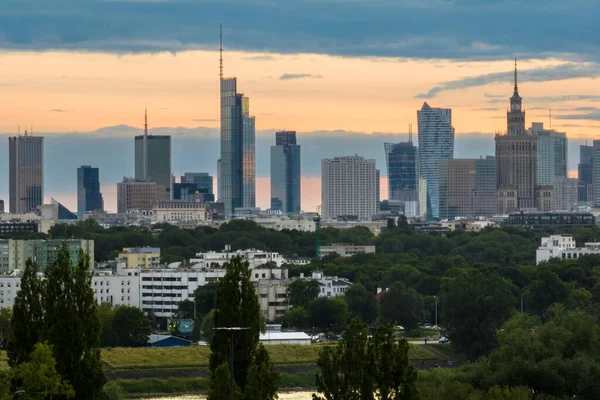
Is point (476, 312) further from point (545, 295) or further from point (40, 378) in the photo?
point (40, 378)

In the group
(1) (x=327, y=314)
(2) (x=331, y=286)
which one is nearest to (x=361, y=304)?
(1) (x=327, y=314)

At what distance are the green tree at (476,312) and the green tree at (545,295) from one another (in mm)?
7921

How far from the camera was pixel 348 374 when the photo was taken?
51375 millimetres

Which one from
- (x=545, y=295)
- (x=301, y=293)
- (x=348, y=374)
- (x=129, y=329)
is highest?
(x=348, y=374)

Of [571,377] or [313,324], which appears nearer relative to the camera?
[571,377]

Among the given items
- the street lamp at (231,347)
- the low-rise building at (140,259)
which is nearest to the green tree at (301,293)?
the low-rise building at (140,259)

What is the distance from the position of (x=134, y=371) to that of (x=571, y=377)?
29.8 meters

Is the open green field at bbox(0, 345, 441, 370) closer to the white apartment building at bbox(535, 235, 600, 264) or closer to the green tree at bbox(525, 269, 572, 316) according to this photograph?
the green tree at bbox(525, 269, 572, 316)

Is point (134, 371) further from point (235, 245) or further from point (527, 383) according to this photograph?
point (235, 245)

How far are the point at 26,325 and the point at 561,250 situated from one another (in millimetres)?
121419

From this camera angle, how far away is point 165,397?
8369 centimetres

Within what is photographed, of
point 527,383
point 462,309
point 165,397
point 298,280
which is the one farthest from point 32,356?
point 298,280

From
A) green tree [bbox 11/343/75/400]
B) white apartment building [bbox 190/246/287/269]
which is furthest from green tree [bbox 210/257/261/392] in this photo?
white apartment building [bbox 190/246/287/269]

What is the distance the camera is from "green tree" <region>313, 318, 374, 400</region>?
5119cm
